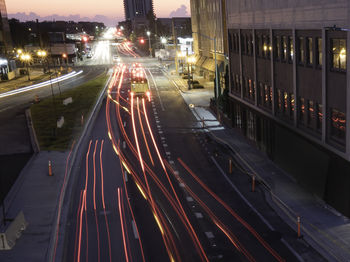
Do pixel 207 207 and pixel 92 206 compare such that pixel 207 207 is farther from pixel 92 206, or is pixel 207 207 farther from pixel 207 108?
pixel 207 108

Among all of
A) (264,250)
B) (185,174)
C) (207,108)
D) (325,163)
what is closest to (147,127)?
(207,108)

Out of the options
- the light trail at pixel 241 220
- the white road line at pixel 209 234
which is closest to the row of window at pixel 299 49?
the light trail at pixel 241 220

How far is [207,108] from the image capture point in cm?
4841

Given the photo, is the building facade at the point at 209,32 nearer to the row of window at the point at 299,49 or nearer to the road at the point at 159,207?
the row of window at the point at 299,49

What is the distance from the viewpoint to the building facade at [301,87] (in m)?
19.7

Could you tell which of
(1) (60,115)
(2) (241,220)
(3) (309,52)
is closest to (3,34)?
(1) (60,115)

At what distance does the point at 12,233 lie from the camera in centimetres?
1750

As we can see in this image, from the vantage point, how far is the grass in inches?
1386

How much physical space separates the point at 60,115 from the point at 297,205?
102 ft

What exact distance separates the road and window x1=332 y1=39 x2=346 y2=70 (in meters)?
7.77

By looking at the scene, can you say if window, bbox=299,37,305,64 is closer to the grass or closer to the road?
the road

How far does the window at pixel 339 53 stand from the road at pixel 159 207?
7.77 metres

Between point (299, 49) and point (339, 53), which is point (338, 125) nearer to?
point (339, 53)

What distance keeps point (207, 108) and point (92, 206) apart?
2823 centimetres
